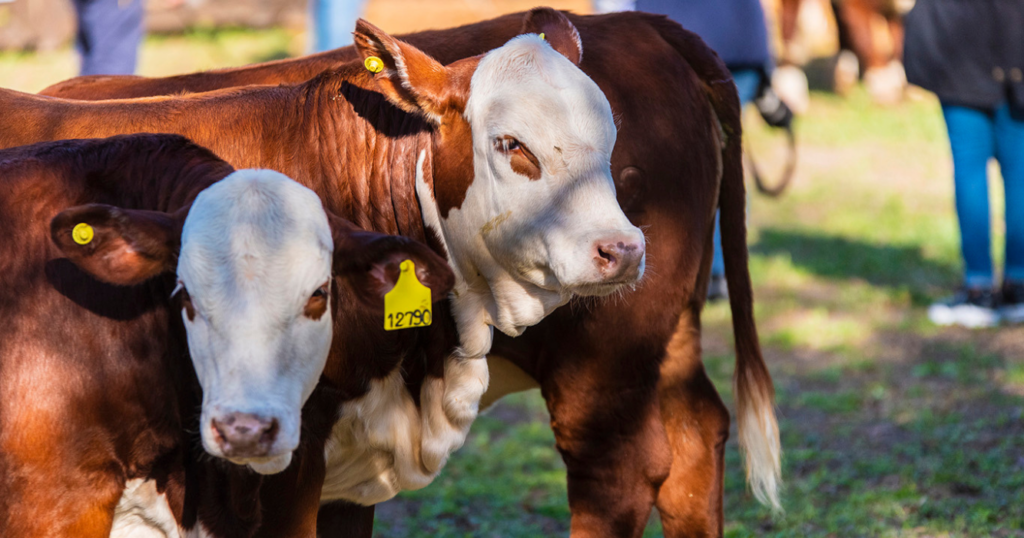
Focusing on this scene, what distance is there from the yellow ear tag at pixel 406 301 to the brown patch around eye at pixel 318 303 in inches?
8.2

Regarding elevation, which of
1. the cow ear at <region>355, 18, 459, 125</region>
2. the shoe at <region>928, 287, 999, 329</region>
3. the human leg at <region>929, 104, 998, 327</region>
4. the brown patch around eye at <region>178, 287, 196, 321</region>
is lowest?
the shoe at <region>928, 287, 999, 329</region>

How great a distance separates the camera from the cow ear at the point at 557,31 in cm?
328

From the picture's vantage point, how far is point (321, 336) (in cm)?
253

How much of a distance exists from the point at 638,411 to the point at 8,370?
74.2 inches

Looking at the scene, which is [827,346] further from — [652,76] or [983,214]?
[652,76]

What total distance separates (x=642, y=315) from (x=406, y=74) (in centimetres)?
111

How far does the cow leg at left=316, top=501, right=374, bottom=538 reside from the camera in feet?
11.6

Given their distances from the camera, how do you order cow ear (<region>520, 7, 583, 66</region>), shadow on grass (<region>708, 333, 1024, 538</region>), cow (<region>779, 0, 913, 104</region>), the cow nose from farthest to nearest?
cow (<region>779, 0, 913, 104</region>), shadow on grass (<region>708, 333, 1024, 538</region>), cow ear (<region>520, 7, 583, 66</region>), the cow nose

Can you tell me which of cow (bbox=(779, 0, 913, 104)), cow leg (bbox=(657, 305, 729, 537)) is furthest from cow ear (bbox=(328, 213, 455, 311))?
cow (bbox=(779, 0, 913, 104))

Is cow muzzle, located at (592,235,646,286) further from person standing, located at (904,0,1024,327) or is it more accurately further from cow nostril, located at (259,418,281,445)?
person standing, located at (904,0,1024,327)

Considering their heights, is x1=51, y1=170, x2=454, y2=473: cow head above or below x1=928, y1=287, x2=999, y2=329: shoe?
above

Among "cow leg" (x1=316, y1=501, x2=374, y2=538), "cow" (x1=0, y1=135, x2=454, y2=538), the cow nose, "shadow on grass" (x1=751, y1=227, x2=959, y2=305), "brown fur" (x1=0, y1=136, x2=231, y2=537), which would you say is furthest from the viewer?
"shadow on grass" (x1=751, y1=227, x2=959, y2=305)

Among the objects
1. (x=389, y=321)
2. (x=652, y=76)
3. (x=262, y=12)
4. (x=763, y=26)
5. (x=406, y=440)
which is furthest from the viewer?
(x=262, y=12)

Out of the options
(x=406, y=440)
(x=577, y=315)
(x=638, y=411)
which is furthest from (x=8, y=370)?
(x=638, y=411)
